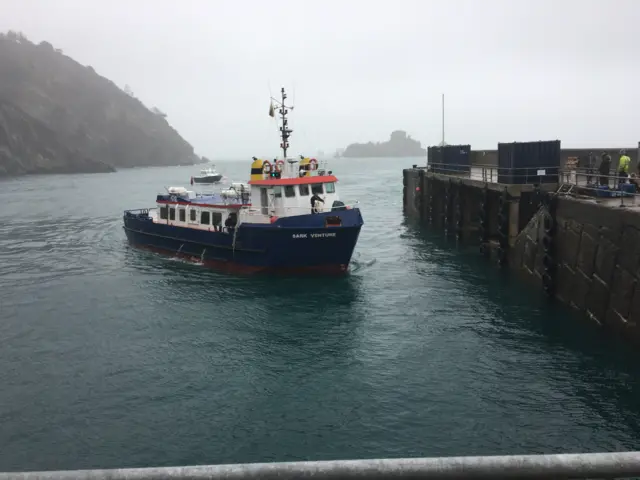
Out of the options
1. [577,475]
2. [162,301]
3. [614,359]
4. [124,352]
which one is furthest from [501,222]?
[577,475]

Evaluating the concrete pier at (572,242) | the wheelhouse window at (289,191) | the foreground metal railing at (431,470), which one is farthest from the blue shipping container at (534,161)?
the foreground metal railing at (431,470)

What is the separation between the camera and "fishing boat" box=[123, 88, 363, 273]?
2664cm

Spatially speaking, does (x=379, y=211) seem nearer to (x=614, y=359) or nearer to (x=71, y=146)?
(x=614, y=359)

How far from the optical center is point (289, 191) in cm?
2825

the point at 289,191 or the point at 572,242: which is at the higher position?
the point at 289,191

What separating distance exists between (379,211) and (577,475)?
57253mm

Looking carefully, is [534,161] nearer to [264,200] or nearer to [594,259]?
[594,259]

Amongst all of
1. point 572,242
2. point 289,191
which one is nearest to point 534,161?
point 572,242

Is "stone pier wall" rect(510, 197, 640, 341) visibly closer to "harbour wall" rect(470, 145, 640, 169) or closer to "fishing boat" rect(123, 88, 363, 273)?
"harbour wall" rect(470, 145, 640, 169)

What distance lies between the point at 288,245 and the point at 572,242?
13503 mm

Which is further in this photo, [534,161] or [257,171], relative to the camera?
[257,171]

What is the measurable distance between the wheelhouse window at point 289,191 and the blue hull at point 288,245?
2.09m

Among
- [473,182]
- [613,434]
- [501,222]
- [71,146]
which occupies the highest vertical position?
[71,146]

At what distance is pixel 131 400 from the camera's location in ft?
50.3
